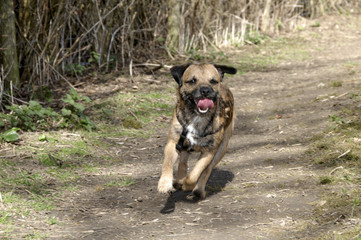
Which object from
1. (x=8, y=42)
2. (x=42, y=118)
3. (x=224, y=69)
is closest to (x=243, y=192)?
(x=224, y=69)

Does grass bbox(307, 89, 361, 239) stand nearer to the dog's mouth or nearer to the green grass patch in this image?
the dog's mouth

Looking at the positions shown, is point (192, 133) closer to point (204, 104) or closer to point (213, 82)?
point (204, 104)

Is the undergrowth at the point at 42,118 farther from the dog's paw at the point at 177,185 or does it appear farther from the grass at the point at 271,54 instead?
the grass at the point at 271,54

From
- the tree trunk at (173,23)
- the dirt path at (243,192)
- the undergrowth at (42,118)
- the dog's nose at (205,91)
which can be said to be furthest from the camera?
the tree trunk at (173,23)

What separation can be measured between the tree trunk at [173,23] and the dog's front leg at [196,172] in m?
7.34

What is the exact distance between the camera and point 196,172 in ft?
16.9

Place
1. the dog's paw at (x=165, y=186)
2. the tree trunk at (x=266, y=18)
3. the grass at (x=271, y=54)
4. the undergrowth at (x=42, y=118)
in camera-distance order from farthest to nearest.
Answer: the tree trunk at (x=266, y=18)
the grass at (x=271, y=54)
the undergrowth at (x=42, y=118)
the dog's paw at (x=165, y=186)

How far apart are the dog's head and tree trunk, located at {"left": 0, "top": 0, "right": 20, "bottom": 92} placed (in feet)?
12.2

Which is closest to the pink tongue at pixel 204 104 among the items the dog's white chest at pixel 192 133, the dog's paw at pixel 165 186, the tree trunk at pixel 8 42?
the dog's white chest at pixel 192 133

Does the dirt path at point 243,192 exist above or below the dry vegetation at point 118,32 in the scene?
below

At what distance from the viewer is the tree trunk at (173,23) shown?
12156 millimetres

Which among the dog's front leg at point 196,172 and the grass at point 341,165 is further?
the dog's front leg at point 196,172

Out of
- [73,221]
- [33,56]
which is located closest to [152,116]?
[33,56]

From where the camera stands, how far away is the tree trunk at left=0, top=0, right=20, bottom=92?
8102 mm
